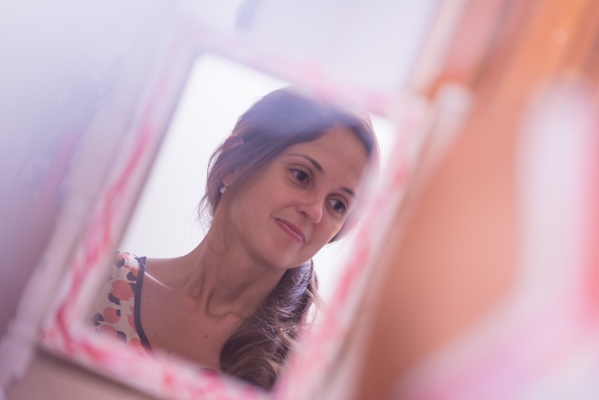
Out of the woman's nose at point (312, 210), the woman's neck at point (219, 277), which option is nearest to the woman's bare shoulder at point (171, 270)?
the woman's neck at point (219, 277)

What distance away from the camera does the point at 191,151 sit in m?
0.40

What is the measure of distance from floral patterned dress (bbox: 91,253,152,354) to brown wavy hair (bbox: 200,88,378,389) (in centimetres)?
7

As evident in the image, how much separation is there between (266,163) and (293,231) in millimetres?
61

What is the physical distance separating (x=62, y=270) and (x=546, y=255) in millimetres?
395

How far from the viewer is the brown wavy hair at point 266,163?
0.39 meters

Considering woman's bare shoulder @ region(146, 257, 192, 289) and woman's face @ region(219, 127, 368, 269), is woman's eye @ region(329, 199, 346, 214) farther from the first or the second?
woman's bare shoulder @ region(146, 257, 192, 289)

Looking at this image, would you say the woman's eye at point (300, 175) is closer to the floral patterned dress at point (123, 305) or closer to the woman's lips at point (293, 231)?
the woman's lips at point (293, 231)

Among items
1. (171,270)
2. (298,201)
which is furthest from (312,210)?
(171,270)

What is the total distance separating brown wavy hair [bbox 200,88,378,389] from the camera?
1.27 ft

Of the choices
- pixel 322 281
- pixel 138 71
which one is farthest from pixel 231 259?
pixel 138 71

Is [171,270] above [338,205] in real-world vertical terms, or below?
below

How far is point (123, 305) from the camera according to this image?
1.30 ft

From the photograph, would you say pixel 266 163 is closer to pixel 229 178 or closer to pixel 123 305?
pixel 229 178

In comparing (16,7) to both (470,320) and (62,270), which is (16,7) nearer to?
(62,270)
